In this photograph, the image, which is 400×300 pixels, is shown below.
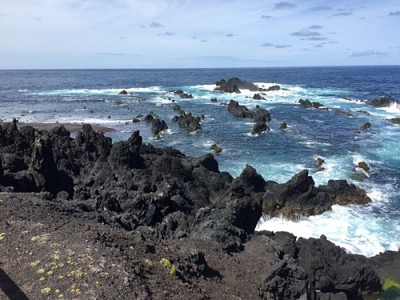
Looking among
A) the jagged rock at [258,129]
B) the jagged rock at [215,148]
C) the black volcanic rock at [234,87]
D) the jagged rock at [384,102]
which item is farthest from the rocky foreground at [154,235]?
the black volcanic rock at [234,87]

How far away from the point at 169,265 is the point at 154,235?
4948 mm

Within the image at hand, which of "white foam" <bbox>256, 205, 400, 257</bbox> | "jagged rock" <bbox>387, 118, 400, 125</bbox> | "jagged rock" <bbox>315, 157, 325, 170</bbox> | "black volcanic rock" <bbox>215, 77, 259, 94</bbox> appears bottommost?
"white foam" <bbox>256, 205, 400, 257</bbox>

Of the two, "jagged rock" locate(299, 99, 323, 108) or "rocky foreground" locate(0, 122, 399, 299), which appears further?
"jagged rock" locate(299, 99, 323, 108)

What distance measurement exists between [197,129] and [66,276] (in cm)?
5229

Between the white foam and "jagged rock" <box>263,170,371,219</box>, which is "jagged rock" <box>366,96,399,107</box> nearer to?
the white foam

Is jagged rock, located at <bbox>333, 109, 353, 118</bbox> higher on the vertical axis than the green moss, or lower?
higher

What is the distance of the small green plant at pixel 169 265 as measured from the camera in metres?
16.1

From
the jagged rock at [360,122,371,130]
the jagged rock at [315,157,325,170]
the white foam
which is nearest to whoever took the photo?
the white foam

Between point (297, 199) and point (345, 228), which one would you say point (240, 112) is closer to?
point (297, 199)

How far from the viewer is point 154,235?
21.2 meters

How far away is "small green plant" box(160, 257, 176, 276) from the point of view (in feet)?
52.7

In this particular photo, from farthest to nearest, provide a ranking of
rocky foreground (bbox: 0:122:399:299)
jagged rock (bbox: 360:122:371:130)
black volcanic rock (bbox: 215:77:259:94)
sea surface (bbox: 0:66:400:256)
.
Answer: black volcanic rock (bbox: 215:77:259:94)
jagged rock (bbox: 360:122:371:130)
sea surface (bbox: 0:66:400:256)
rocky foreground (bbox: 0:122:399:299)

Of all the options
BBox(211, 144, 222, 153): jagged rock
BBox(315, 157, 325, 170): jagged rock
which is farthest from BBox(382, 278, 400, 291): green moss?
BBox(211, 144, 222, 153): jagged rock

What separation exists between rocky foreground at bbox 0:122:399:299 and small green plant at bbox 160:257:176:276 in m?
0.04
